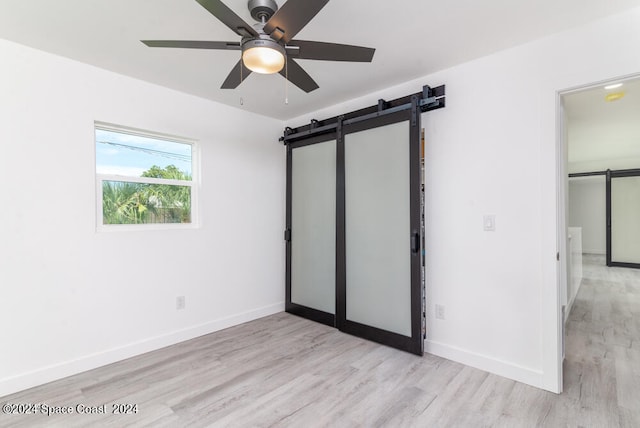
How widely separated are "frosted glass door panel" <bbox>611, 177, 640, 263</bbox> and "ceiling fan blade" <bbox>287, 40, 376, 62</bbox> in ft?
27.7

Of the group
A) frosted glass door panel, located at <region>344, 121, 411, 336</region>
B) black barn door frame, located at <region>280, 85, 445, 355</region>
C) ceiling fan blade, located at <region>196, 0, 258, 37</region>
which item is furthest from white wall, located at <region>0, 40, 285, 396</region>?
ceiling fan blade, located at <region>196, 0, 258, 37</region>

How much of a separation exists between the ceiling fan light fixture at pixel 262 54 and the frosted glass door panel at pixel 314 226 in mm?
1885

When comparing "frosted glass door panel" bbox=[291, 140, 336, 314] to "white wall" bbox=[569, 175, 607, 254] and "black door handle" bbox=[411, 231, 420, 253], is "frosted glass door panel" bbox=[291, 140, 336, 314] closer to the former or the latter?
"black door handle" bbox=[411, 231, 420, 253]

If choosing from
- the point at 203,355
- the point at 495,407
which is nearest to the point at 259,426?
the point at 203,355

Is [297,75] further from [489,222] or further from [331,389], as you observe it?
[331,389]

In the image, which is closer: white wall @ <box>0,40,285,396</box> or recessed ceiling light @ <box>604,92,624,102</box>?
white wall @ <box>0,40,285,396</box>

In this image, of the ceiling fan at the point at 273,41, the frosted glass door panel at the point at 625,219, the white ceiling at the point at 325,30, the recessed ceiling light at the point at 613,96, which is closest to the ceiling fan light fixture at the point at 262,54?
the ceiling fan at the point at 273,41

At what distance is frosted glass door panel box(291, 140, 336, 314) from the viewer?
3492mm

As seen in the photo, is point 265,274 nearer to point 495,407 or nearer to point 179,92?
point 179,92

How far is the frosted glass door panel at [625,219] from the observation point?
22.5ft

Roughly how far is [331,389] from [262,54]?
87.9 inches

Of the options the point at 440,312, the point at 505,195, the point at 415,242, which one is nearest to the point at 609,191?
the point at 505,195

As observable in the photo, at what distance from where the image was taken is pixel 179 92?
10.2 ft

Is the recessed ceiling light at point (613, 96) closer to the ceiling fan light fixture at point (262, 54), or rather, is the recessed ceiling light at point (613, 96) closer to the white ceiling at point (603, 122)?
the white ceiling at point (603, 122)
